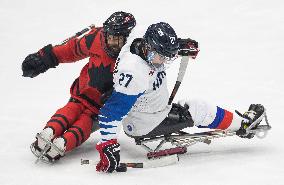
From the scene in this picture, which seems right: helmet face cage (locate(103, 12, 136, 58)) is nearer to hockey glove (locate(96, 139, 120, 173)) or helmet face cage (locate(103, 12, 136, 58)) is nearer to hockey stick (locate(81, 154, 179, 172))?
hockey glove (locate(96, 139, 120, 173))

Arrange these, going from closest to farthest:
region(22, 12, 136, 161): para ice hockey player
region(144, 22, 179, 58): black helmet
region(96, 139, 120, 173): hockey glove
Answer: region(144, 22, 179, 58): black helmet
region(96, 139, 120, 173): hockey glove
region(22, 12, 136, 161): para ice hockey player

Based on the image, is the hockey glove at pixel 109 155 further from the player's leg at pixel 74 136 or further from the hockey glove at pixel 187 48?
the hockey glove at pixel 187 48

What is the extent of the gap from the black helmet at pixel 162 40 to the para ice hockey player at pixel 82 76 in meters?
0.53

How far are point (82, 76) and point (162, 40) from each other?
121cm

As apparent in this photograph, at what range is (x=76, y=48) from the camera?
635 cm

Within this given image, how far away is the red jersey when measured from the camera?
6.09 meters

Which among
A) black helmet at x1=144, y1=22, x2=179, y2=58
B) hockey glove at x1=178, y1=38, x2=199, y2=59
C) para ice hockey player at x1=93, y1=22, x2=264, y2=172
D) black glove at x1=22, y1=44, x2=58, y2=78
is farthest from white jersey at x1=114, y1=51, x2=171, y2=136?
black glove at x1=22, y1=44, x2=58, y2=78

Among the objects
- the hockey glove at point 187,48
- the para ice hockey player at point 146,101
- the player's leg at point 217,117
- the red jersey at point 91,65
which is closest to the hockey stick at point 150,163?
the para ice hockey player at point 146,101

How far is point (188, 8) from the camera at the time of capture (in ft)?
36.2

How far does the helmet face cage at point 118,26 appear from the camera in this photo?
5.88 meters

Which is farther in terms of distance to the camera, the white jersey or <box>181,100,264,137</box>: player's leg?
<box>181,100,264,137</box>: player's leg

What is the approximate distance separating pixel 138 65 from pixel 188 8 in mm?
5724

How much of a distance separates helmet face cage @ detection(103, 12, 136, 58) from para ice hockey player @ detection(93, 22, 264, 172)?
8 centimetres

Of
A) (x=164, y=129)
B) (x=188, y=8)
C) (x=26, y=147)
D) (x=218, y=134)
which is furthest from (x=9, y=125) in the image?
(x=188, y=8)
